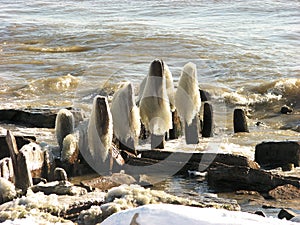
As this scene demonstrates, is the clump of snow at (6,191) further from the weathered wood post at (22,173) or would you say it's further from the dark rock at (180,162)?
the dark rock at (180,162)

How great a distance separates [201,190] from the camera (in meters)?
9.54

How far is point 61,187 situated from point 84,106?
9.64 m

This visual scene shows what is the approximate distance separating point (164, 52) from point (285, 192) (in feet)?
55.9

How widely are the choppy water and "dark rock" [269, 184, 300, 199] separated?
149 inches

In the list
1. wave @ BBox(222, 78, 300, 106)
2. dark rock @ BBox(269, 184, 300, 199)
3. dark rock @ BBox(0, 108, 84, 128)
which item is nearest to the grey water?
wave @ BBox(222, 78, 300, 106)

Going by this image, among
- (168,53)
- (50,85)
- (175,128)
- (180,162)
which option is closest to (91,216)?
(180,162)

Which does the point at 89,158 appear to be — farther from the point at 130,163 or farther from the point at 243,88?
the point at 243,88

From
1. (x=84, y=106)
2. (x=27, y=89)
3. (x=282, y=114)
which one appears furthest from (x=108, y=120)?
(x=27, y=89)

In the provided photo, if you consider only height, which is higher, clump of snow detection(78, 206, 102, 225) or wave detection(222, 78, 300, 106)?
clump of snow detection(78, 206, 102, 225)

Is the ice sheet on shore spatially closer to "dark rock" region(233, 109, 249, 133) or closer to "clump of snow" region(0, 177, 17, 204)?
"clump of snow" region(0, 177, 17, 204)

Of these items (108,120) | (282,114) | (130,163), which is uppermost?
(108,120)

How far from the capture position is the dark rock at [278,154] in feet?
36.0

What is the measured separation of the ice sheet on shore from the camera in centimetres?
405

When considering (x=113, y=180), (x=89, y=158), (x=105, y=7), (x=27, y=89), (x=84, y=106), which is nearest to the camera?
(x=113, y=180)
